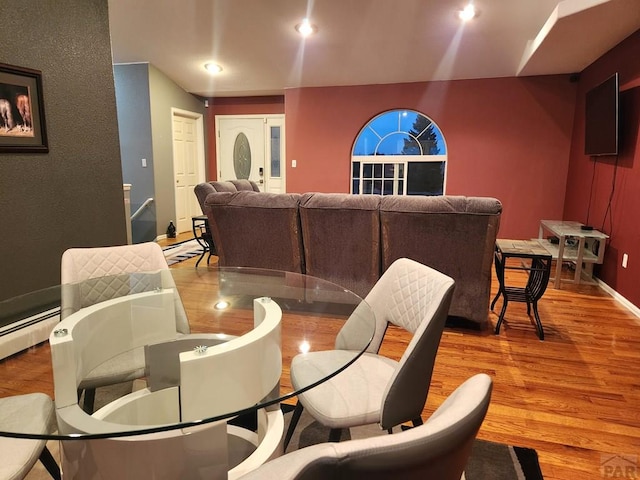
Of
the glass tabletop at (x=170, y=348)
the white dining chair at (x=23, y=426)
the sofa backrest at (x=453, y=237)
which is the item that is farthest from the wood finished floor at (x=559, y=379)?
the white dining chair at (x=23, y=426)

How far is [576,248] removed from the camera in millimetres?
4199

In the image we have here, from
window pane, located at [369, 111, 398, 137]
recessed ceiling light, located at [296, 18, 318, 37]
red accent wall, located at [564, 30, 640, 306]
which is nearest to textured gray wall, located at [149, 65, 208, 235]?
recessed ceiling light, located at [296, 18, 318, 37]

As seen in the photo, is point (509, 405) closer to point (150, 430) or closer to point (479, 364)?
point (479, 364)

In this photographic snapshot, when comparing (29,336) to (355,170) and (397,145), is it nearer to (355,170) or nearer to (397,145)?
(355,170)

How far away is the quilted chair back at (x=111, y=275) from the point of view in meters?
1.83

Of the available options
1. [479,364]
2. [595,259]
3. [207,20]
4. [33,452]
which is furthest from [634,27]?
[33,452]

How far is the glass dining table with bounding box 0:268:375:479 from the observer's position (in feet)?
3.84

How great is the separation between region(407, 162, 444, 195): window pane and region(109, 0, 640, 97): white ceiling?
1229 millimetres

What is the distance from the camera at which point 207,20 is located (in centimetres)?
479

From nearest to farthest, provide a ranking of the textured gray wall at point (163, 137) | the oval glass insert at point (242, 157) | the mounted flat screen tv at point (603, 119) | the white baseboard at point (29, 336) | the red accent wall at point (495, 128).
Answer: the white baseboard at point (29, 336), the mounted flat screen tv at point (603, 119), the red accent wall at point (495, 128), the textured gray wall at point (163, 137), the oval glass insert at point (242, 157)

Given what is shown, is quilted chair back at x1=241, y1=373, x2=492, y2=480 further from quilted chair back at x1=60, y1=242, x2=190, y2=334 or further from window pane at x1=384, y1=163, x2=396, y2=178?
window pane at x1=384, y1=163, x2=396, y2=178

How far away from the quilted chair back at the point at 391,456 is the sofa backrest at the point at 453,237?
2239mm

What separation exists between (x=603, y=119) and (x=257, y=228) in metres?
3.43

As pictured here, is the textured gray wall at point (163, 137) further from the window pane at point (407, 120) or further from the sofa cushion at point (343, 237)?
the sofa cushion at point (343, 237)
